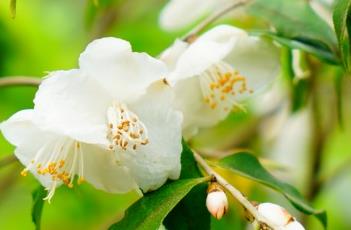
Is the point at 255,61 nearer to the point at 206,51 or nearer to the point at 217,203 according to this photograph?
the point at 206,51

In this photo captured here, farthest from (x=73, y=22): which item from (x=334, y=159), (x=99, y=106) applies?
(x=99, y=106)

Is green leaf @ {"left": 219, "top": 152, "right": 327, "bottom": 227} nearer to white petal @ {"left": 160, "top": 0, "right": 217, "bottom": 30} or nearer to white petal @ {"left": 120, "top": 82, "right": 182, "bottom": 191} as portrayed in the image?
white petal @ {"left": 120, "top": 82, "right": 182, "bottom": 191}

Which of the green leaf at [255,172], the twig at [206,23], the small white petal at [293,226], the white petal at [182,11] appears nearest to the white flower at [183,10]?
the white petal at [182,11]

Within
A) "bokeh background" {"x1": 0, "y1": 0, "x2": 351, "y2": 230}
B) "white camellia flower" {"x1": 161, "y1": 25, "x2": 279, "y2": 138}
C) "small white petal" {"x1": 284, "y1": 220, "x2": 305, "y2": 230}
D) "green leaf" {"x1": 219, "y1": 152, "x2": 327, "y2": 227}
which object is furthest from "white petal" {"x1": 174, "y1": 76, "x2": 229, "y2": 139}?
"bokeh background" {"x1": 0, "y1": 0, "x2": 351, "y2": 230}

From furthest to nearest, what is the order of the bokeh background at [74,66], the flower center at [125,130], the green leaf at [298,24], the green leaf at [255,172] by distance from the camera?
the bokeh background at [74,66] < the green leaf at [298,24] < the green leaf at [255,172] < the flower center at [125,130]

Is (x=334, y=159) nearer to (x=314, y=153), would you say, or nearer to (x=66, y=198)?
(x=314, y=153)

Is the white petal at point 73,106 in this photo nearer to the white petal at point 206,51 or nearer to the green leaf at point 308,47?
the white petal at point 206,51
